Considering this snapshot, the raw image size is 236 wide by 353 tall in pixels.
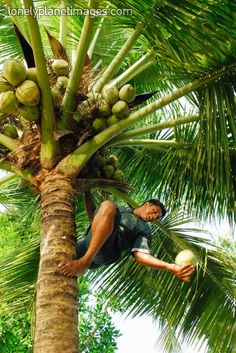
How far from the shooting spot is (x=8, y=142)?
159 inches

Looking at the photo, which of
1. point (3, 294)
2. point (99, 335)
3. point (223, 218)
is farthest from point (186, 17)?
point (99, 335)

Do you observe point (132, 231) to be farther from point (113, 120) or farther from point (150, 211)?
point (113, 120)

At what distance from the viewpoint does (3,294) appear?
195 inches

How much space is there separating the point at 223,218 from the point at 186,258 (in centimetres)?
175

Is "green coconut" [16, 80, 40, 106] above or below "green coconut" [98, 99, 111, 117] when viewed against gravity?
below

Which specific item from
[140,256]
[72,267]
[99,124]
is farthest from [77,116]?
[72,267]

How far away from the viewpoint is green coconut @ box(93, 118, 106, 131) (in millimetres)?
3926

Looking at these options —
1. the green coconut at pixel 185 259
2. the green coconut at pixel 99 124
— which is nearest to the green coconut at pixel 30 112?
the green coconut at pixel 99 124

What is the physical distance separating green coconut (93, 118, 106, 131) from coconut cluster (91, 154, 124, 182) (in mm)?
288

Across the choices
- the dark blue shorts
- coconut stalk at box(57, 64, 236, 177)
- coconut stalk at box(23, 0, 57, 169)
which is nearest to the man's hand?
the dark blue shorts

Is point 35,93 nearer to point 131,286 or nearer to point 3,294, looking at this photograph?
point 3,294

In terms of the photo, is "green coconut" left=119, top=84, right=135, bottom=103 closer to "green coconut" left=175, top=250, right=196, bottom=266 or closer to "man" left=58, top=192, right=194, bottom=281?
"man" left=58, top=192, right=194, bottom=281

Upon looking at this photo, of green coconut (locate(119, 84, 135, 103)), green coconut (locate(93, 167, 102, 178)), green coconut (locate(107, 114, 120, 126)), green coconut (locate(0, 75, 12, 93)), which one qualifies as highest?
green coconut (locate(119, 84, 135, 103))

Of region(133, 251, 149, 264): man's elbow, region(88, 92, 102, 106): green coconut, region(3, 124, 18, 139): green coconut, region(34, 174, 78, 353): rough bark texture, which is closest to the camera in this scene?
region(34, 174, 78, 353): rough bark texture
